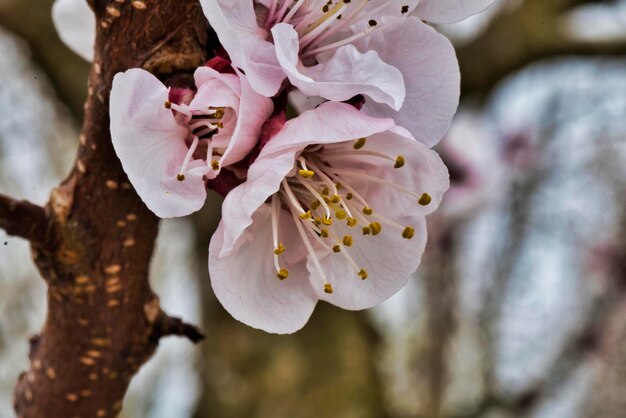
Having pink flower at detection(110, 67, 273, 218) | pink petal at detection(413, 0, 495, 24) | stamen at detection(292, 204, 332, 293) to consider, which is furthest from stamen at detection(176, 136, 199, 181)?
pink petal at detection(413, 0, 495, 24)

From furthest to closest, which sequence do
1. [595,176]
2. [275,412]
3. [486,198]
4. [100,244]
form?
[595,176] → [486,198] → [275,412] → [100,244]

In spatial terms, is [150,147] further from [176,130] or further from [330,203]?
[330,203]

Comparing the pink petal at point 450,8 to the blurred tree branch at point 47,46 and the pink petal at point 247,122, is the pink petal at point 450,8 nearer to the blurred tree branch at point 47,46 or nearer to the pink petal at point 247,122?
the pink petal at point 247,122

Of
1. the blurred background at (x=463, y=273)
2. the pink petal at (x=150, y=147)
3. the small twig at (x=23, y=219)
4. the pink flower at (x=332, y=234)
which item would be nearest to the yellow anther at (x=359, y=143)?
the pink flower at (x=332, y=234)

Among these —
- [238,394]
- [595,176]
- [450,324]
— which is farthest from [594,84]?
[238,394]

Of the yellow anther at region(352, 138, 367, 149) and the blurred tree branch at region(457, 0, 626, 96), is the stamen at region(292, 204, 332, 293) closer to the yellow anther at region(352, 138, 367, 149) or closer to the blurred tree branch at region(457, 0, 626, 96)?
the yellow anther at region(352, 138, 367, 149)

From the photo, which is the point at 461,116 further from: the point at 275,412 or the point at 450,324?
the point at 275,412
